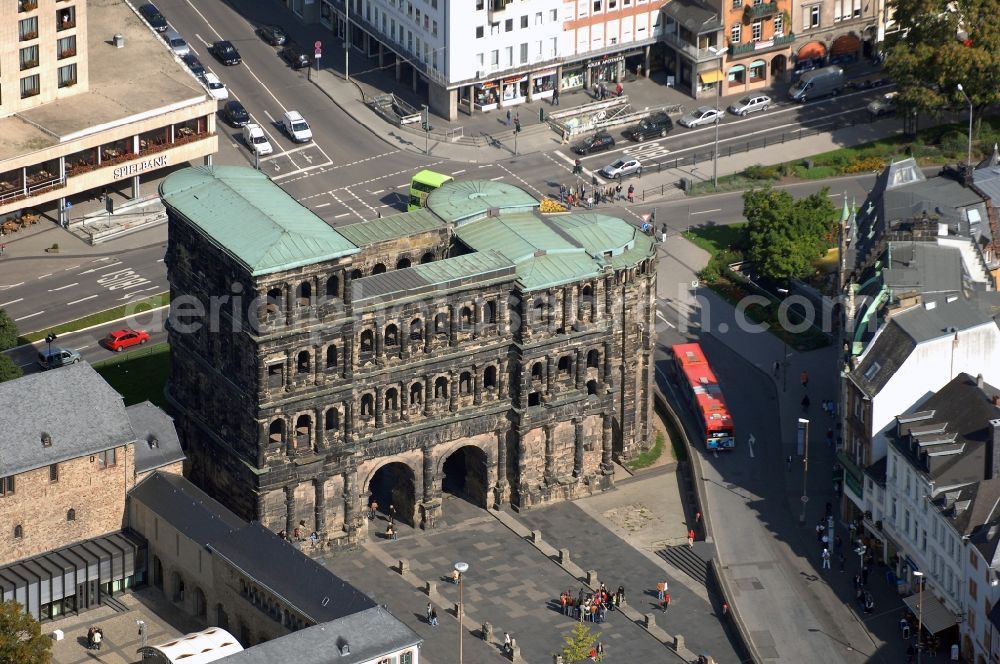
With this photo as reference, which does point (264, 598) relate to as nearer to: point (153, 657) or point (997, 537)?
point (153, 657)

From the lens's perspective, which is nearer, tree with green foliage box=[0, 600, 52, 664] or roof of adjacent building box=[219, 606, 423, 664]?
roof of adjacent building box=[219, 606, 423, 664]

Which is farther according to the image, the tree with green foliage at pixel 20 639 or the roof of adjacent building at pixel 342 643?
the tree with green foliage at pixel 20 639

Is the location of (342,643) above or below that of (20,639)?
above

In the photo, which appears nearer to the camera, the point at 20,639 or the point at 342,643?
the point at 342,643

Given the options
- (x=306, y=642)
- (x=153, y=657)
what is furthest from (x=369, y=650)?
(x=153, y=657)
